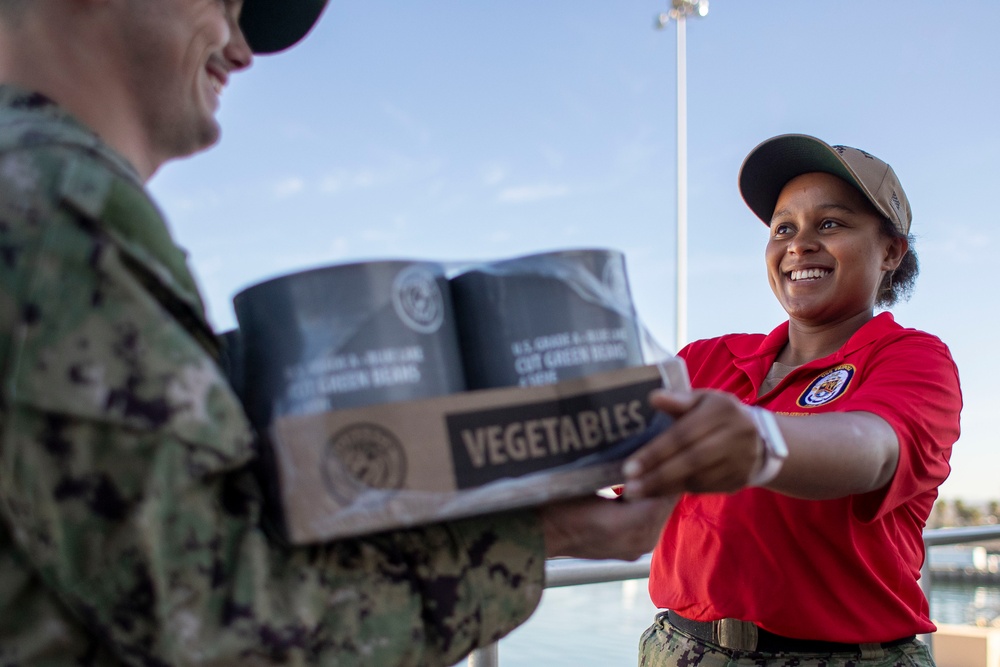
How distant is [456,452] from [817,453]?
2.25 feet

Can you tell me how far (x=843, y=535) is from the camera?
1.77 m

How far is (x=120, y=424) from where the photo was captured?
83cm

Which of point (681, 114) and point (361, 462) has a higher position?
point (681, 114)

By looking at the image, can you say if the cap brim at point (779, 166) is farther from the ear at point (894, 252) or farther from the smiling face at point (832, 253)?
the ear at point (894, 252)

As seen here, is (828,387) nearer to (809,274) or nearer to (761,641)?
(809,274)

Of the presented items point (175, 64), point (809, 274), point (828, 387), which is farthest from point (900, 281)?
point (175, 64)

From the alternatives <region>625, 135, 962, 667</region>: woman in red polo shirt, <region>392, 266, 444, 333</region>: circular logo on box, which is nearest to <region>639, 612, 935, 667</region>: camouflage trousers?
<region>625, 135, 962, 667</region>: woman in red polo shirt

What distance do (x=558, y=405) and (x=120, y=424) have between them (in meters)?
0.48

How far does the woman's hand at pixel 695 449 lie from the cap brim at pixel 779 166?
1.23 m

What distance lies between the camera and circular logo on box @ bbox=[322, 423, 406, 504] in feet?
2.98

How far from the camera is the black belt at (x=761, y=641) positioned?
1.77 metres

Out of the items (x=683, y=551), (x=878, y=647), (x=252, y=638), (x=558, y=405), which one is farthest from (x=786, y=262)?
(x=252, y=638)

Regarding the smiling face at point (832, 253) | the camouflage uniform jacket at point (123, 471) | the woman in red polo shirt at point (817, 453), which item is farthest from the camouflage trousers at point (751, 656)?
the camouflage uniform jacket at point (123, 471)

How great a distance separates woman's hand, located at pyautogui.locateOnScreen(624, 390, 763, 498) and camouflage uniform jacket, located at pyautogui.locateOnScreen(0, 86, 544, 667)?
13.0 inches
